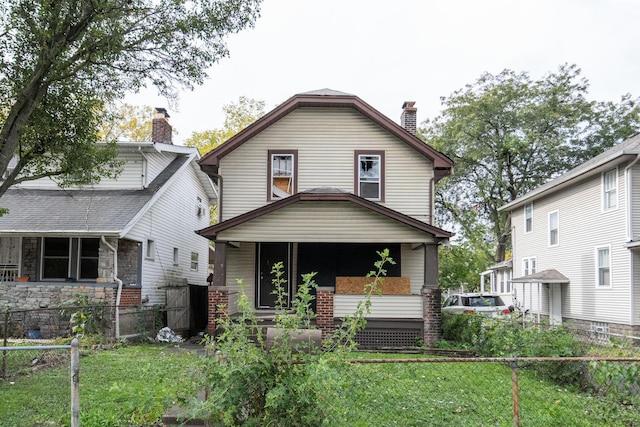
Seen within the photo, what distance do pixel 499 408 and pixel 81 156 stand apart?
30.8ft

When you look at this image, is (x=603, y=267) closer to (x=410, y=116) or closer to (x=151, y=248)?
(x=410, y=116)

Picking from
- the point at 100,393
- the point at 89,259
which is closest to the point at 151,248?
the point at 89,259

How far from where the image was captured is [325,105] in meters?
15.7

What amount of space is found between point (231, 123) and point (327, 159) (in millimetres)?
23518

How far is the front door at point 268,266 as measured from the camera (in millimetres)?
15727

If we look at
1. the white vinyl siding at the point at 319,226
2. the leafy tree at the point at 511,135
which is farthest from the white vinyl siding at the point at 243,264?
the leafy tree at the point at 511,135

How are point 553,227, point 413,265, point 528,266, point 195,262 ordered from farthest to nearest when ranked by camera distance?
point 528,266 < point 195,262 < point 553,227 < point 413,265

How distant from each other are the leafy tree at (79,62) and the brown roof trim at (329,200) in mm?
3396

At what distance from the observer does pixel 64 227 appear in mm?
14117

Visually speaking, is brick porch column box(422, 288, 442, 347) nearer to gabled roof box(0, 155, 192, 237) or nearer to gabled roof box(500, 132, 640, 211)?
gabled roof box(500, 132, 640, 211)

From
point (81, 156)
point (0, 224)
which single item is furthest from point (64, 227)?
point (81, 156)

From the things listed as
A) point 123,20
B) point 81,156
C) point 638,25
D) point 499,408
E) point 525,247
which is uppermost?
point 638,25

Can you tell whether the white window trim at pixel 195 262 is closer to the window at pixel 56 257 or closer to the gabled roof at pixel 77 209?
the gabled roof at pixel 77 209

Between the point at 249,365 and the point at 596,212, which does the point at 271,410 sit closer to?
the point at 249,365
